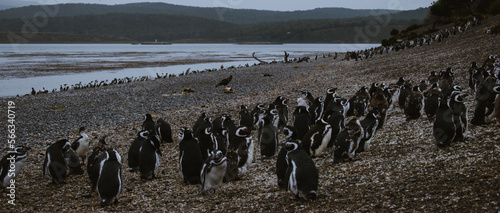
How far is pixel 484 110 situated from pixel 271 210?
16.9 ft

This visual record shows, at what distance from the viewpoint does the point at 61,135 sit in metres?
13.2

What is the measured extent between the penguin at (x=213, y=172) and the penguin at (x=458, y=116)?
3985 millimetres

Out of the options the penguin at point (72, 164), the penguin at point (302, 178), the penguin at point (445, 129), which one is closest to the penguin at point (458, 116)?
the penguin at point (445, 129)

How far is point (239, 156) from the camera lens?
7.53 metres

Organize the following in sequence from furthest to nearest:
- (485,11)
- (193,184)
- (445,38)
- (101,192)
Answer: (485,11) → (445,38) → (193,184) → (101,192)

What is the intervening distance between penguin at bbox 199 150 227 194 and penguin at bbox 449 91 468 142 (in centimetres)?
398

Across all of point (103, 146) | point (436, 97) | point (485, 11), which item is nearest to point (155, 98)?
point (103, 146)

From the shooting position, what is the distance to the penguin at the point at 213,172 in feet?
22.1

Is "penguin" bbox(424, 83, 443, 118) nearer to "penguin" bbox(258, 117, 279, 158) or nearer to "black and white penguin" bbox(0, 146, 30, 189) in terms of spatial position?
"penguin" bbox(258, 117, 279, 158)

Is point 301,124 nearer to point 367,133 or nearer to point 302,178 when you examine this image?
point 367,133

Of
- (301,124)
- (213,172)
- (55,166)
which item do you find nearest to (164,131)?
(55,166)

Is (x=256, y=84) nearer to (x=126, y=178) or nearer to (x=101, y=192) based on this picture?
(x=126, y=178)

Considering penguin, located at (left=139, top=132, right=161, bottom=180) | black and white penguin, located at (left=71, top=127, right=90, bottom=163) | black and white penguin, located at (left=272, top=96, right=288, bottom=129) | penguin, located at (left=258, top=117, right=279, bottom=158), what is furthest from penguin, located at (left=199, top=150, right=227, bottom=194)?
black and white penguin, located at (left=272, top=96, right=288, bottom=129)

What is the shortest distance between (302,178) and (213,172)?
161 centimetres
